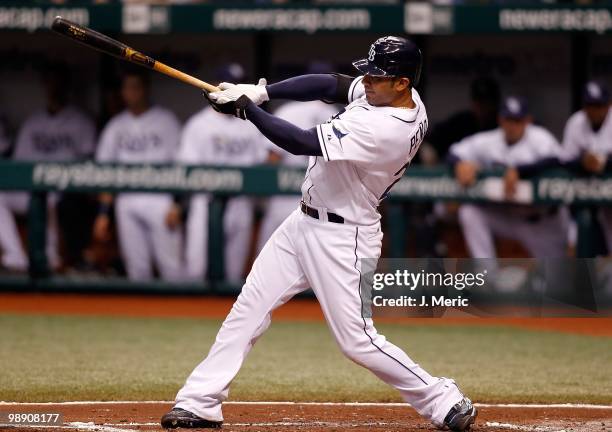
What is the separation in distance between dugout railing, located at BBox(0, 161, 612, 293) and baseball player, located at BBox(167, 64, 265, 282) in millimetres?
297

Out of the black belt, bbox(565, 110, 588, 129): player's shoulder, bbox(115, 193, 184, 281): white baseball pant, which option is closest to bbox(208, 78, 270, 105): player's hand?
the black belt

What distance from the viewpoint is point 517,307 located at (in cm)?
821

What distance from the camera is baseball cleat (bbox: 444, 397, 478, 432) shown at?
4.54 m

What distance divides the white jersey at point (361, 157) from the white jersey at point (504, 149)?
3991 mm

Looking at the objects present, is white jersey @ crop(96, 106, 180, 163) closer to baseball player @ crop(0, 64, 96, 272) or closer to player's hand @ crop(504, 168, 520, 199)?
baseball player @ crop(0, 64, 96, 272)

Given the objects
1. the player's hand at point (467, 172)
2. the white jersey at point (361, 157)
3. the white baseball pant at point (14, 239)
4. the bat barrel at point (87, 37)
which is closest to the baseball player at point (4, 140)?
the white baseball pant at point (14, 239)

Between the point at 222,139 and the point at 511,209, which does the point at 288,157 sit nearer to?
the point at 222,139

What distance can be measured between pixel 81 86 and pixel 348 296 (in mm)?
6391

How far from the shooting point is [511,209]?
873 cm

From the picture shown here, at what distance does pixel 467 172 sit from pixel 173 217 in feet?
7.33

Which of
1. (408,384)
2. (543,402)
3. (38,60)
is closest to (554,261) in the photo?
(543,402)

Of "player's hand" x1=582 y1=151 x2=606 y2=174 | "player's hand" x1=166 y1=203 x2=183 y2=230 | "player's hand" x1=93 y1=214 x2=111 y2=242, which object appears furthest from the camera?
"player's hand" x1=93 y1=214 x2=111 y2=242

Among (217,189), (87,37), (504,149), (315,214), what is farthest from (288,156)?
(315,214)

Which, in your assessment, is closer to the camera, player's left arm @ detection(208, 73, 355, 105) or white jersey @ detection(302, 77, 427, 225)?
white jersey @ detection(302, 77, 427, 225)
